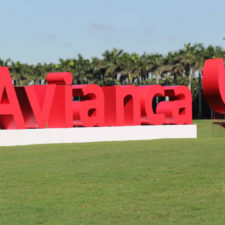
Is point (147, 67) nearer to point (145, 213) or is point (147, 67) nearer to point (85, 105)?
point (85, 105)

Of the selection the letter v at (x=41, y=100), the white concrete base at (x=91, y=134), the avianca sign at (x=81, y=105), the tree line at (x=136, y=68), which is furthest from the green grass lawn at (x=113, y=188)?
the tree line at (x=136, y=68)

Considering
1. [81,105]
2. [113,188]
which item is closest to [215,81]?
[81,105]

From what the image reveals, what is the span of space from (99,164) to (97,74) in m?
78.5

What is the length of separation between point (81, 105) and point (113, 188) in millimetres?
18181

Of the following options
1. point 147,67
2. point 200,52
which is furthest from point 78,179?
point 147,67

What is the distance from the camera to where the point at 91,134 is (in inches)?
1255

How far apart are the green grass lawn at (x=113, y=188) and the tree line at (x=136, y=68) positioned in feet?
208

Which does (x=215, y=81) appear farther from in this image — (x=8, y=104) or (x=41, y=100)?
(x=8, y=104)

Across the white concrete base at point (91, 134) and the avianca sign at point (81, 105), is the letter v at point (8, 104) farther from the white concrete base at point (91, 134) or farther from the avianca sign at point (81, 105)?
the white concrete base at point (91, 134)

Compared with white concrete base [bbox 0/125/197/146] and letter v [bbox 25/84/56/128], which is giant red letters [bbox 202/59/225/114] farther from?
letter v [bbox 25/84/56/128]

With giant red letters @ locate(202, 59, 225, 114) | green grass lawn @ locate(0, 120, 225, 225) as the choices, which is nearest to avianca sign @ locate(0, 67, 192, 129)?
giant red letters @ locate(202, 59, 225, 114)

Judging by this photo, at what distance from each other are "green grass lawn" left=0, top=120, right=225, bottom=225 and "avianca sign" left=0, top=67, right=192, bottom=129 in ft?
23.0

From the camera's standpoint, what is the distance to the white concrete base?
2856 centimetres

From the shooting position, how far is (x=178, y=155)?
69.9 ft
